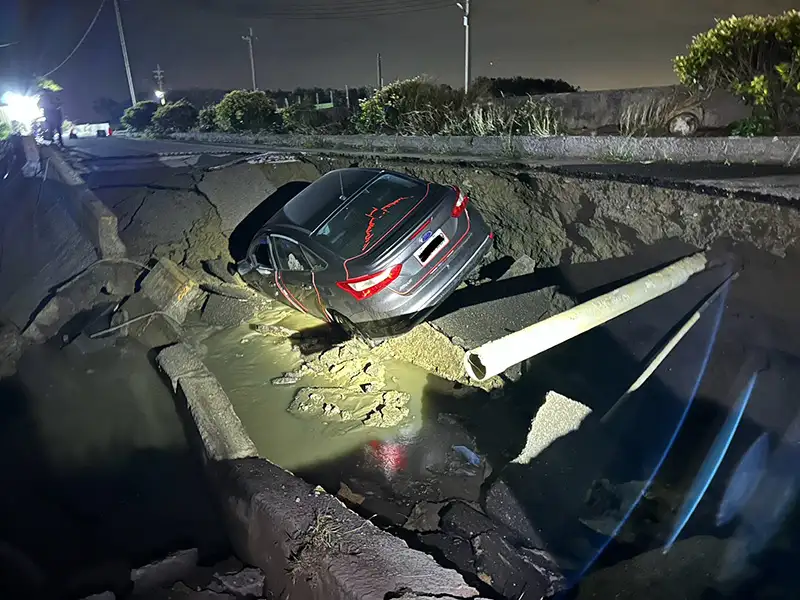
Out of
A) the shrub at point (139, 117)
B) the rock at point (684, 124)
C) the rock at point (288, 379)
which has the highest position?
the shrub at point (139, 117)

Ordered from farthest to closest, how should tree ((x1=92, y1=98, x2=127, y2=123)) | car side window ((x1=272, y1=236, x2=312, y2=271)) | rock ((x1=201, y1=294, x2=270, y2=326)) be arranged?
tree ((x1=92, y1=98, x2=127, y2=123))
rock ((x1=201, y1=294, x2=270, y2=326))
car side window ((x1=272, y1=236, x2=312, y2=271))

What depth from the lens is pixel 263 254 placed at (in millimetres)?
7012

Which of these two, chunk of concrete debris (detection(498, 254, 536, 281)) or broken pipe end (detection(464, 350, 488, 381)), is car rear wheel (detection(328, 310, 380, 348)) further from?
broken pipe end (detection(464, 350, 488, 381))

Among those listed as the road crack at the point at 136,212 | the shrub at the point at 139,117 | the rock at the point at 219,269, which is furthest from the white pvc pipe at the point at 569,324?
the shrub at the point at 139,117

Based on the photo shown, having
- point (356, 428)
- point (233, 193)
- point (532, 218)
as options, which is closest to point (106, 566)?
point (356, 428)

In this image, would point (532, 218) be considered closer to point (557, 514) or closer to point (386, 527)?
point (557, 514)

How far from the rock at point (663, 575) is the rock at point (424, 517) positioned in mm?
1155

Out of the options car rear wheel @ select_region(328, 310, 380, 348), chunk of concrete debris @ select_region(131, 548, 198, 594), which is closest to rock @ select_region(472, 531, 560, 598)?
chunk of concrete debris @ select_region(131, 548, 198, 594)

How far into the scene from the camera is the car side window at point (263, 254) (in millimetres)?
Result: 6784

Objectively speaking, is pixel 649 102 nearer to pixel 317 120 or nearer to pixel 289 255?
pixel 289 255

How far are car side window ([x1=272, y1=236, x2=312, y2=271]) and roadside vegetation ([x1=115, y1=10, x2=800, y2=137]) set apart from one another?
5547mm

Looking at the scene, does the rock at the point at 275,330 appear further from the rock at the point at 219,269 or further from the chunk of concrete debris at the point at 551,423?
the chunk of concrete debris at the point at 551,423

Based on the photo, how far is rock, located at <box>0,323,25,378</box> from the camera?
6.74 m

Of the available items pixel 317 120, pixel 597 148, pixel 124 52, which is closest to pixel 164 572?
pixel 597 148
